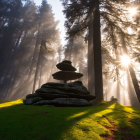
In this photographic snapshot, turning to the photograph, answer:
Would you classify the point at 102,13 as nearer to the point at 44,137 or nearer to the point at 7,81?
→ the point at 44,137

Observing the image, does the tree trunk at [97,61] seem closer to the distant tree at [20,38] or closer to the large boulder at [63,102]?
the large boulder at [63,102]

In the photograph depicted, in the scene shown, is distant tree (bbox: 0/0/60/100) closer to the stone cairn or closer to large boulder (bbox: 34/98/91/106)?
the stone cairn

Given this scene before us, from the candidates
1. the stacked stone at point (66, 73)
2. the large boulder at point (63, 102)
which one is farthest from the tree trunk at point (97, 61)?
the large boulder at point (63, 102)

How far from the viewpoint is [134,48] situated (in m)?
11.0

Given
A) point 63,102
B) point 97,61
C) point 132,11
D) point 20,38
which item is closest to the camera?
point 63,102

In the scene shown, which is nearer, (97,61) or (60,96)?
(60,96)

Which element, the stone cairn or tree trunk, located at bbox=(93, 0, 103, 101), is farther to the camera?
tree trunk, located at bbox=(93, 0, 103, 101)

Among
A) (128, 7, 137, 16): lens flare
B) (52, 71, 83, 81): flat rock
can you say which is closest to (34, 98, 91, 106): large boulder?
(52, 71, 83, 81): flat rock

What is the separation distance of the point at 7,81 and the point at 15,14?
2030 cm

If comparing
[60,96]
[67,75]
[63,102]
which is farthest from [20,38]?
[63,102]

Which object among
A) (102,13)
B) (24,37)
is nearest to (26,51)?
(24,37)

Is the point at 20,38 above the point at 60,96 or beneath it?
above

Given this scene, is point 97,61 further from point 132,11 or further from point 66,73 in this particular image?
point 132,11

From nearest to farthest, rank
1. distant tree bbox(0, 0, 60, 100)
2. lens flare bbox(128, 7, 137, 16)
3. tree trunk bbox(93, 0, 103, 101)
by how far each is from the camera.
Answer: tree trunk bbox(93, 0, 103, 101)
lens flare bbox(128, 7, 137, 16)
distant tree bbox(0, 0, 60, 100)
